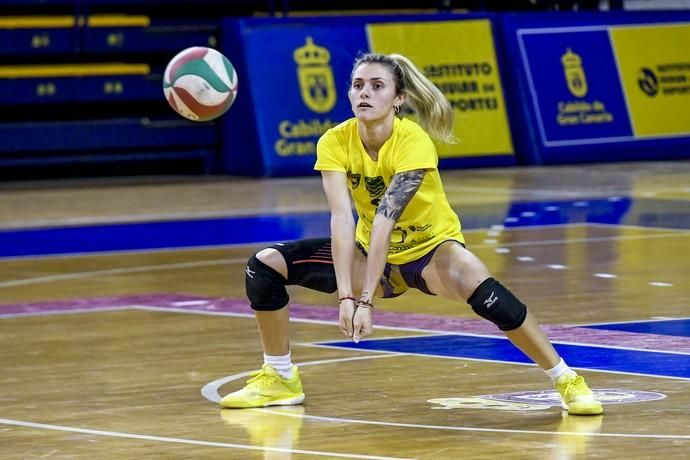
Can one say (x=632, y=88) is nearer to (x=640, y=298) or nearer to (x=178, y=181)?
(x=178, y=181)

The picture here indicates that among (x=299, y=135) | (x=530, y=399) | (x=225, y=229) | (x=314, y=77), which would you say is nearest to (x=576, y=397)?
(x=530, y=399)

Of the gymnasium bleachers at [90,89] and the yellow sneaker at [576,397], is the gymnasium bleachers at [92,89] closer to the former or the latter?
the gymnasium bleachers at [90,89]

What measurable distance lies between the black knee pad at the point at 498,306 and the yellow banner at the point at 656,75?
1823 cm

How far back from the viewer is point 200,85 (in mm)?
Result: 9125

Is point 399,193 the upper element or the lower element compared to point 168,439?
upper

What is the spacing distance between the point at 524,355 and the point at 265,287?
1940 mm

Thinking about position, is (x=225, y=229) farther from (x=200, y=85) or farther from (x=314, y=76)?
(x=200, y=85)

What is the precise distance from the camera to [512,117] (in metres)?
24.7

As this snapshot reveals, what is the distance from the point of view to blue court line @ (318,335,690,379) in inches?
336

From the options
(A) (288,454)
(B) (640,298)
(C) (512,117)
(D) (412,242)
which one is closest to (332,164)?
(D) (412,242)

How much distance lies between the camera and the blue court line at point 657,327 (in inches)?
385

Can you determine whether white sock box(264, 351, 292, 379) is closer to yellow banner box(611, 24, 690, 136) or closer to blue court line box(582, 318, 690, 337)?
blue court line box(582, 318, 690, 337)

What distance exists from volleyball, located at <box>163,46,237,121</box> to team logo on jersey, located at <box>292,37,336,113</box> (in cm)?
1370

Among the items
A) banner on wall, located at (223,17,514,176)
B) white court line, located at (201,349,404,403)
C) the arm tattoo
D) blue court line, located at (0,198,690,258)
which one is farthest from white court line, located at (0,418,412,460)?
banner on wall, located at (223,17,514,176)
